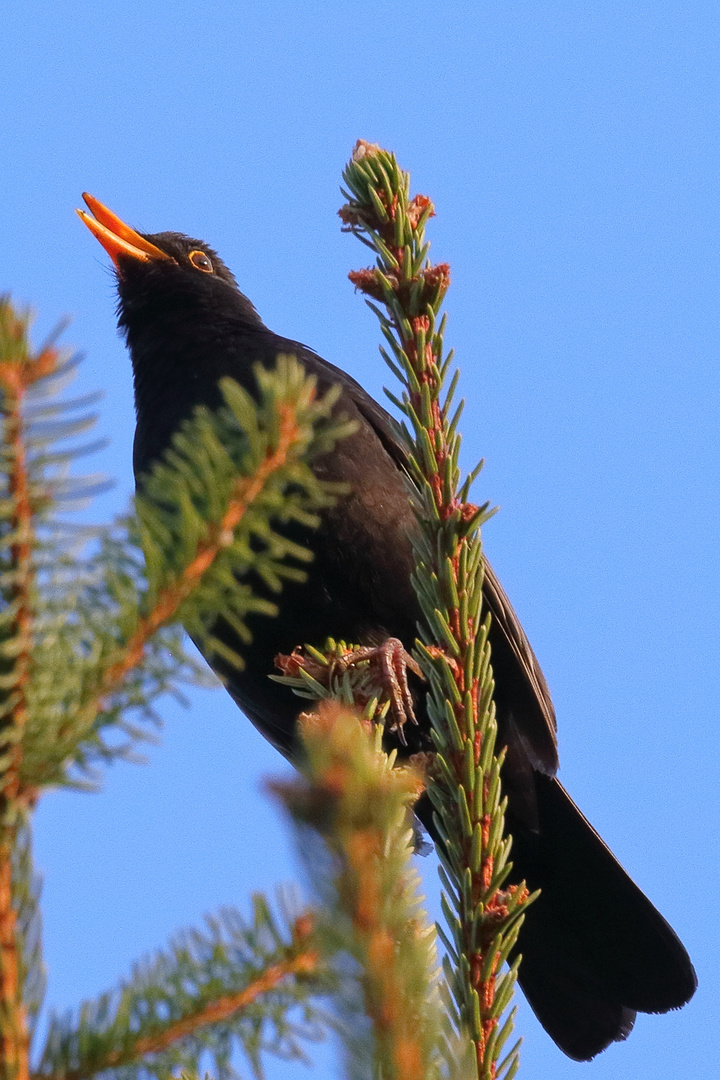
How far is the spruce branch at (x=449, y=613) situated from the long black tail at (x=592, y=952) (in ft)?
6.70

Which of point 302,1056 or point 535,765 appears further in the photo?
point 535,765

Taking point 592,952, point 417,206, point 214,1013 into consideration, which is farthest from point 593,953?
point 214,1013

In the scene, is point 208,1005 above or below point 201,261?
below

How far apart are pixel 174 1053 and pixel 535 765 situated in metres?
3.35

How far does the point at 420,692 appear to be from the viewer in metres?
4.36

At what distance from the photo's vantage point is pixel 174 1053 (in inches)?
51.9

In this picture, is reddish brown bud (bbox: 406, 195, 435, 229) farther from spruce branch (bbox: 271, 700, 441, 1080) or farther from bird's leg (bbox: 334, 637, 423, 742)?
spruce branch (bbox: 271, 700, 441, 1080)

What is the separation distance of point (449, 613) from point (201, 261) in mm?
3911

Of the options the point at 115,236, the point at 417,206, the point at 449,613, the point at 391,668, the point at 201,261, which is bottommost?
the point at 449,613

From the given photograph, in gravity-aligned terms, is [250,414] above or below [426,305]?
below

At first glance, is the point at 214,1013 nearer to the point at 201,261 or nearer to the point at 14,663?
the point at 14,663

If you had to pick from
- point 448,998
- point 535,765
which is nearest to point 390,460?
point 535,765

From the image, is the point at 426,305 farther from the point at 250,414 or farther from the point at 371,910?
the point at 371,910

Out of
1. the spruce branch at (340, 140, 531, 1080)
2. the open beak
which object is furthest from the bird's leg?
the open beak
